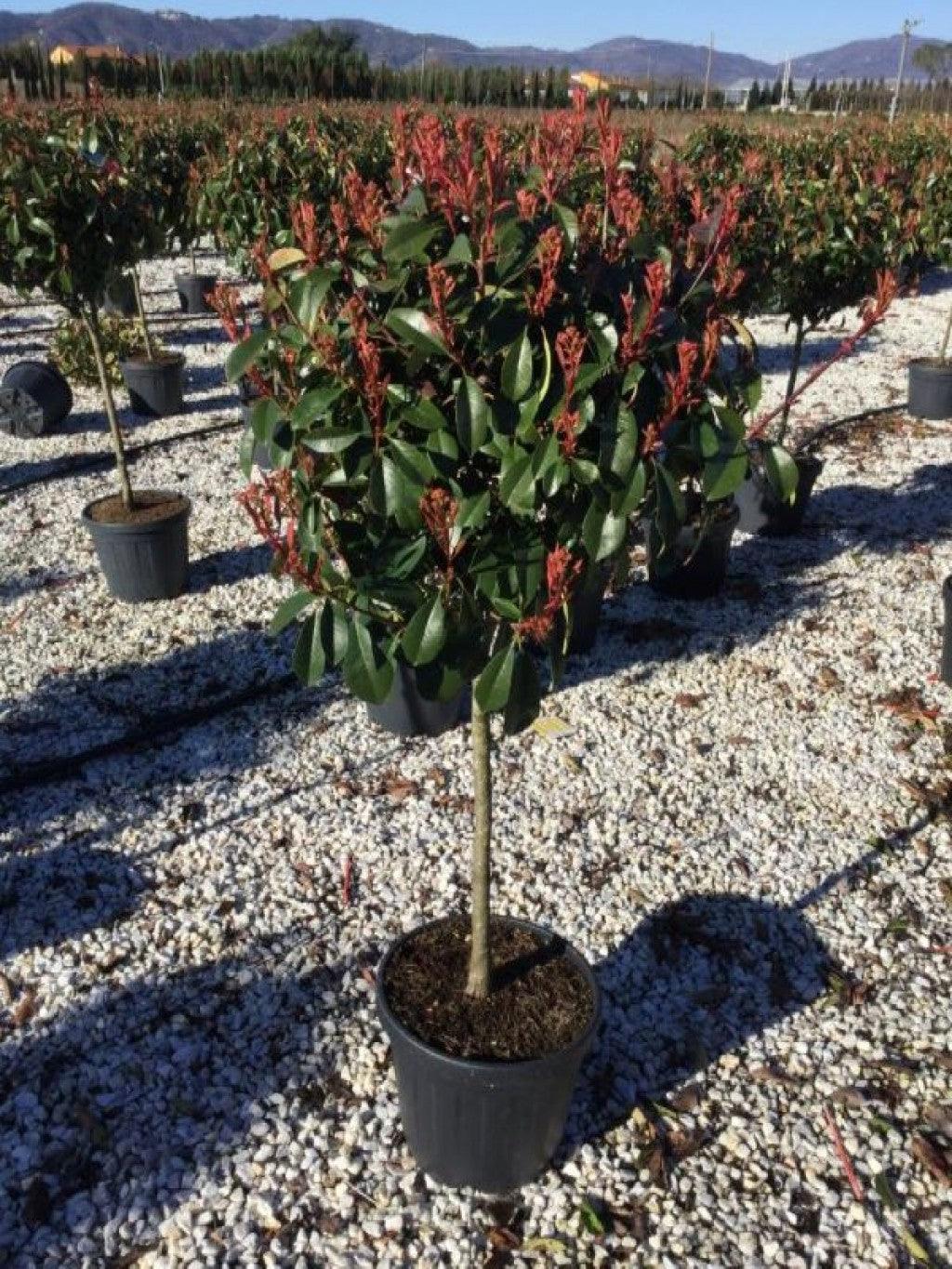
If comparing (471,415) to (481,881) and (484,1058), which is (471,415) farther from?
(484,1058)

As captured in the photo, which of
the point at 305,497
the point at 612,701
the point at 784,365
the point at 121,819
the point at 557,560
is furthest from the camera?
the point at 784,365

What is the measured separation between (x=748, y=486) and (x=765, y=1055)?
4.34 metres

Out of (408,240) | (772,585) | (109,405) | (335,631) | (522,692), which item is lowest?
(772,585)

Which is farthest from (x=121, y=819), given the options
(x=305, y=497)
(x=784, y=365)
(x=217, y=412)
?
(x=784, y=365)

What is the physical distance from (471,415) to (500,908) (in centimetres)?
218

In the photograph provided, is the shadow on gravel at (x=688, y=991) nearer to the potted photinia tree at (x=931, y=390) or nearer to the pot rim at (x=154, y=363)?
the pot rim at (x=154, y=363)

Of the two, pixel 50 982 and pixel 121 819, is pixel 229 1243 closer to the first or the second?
pixel 50 982

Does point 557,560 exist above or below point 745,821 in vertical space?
above

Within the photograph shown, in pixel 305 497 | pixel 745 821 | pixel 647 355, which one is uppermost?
pixel 647 355

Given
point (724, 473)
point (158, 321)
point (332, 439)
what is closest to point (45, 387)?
point (158, 321)

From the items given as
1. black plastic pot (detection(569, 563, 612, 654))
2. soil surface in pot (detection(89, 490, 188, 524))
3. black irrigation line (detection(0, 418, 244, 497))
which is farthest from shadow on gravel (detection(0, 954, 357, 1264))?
black irrigation line (detection(0, 418, 244, 497))

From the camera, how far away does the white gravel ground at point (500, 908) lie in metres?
2.56

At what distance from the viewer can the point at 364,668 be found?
1.97 meters

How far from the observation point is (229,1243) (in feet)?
8.07
